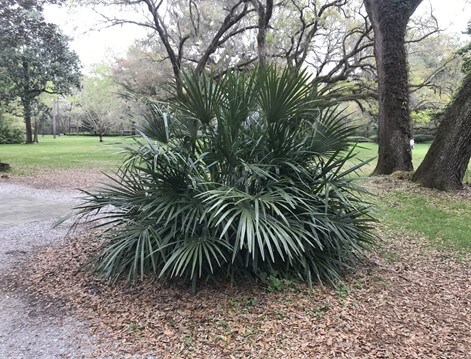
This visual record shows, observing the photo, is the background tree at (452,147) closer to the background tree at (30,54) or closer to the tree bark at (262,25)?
the tree bark at (262,25)

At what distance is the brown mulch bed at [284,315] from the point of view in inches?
94.8

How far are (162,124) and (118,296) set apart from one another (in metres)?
1.68

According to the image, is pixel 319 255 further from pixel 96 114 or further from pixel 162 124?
pixel 96 114

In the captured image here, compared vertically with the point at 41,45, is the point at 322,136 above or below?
below

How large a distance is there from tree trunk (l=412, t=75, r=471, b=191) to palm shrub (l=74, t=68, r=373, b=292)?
4.02 m

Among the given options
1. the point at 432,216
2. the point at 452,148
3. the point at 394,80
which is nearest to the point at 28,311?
the point at 432,216

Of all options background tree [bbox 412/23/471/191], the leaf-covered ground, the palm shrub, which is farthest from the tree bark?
the leaf-covered ground

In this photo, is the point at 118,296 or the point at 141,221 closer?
the point at 118,296

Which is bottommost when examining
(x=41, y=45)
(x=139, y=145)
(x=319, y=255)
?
(x=319, y=255)

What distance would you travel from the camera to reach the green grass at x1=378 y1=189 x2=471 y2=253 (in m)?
4.59

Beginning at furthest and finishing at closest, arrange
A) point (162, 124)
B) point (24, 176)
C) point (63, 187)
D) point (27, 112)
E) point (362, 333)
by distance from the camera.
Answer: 1. point (27, 112)
2. point (24, 176)
3. point (63, 187)
4. point (162, 124)
5. point (362, 333)

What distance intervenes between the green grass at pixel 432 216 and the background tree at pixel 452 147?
1.43 feet

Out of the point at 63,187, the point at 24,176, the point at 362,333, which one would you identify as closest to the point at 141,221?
the point at 362,333

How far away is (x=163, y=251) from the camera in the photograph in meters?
3.11
